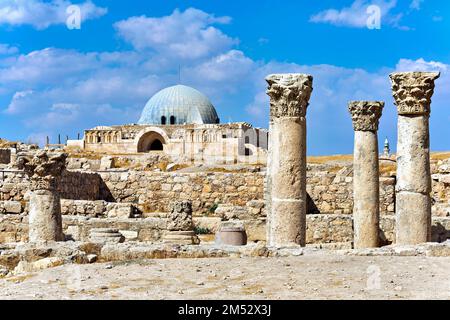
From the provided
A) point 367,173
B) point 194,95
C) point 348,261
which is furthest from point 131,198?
point 194,95

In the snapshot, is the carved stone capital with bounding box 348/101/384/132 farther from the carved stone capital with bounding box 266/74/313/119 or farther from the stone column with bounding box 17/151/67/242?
the stone column with bounding box 17/151/67/242

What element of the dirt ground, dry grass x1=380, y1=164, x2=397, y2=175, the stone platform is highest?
dry grass x1=380, y1=164, x2=397, y2=175

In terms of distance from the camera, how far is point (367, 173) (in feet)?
52.6

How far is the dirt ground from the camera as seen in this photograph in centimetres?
869

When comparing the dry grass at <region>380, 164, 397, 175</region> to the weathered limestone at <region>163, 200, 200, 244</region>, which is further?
the dry grass at <region>380, 164, 397, 175</region>

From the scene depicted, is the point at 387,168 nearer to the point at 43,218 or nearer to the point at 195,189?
the point at 195,189

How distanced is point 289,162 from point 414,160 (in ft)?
7.76

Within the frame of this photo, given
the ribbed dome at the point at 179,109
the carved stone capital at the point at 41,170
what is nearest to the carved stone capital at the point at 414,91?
the carved stone capital at the point at 41,170

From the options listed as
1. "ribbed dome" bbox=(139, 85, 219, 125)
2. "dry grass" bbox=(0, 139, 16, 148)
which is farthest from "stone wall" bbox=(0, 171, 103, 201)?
"ribbed dome" bbox=(139, 85, 219, 125)

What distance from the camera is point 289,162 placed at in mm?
12922

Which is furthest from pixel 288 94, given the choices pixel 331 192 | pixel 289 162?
pixel 331 192

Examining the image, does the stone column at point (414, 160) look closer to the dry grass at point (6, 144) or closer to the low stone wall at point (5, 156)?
the low stone wall at point (5, 156)

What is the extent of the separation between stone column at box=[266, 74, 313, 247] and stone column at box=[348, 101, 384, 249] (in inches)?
123
